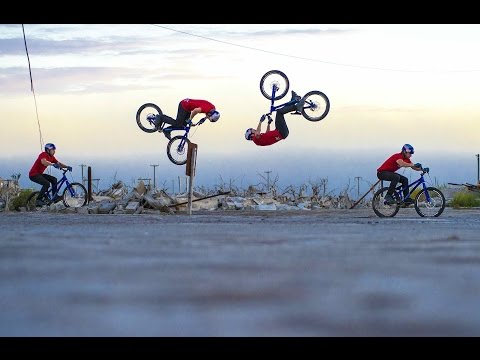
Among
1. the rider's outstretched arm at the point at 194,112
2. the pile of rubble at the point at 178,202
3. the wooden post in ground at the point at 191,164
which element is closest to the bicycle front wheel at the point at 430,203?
the wooden post in ground at the point at 191,164

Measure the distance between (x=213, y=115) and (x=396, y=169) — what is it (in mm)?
5645

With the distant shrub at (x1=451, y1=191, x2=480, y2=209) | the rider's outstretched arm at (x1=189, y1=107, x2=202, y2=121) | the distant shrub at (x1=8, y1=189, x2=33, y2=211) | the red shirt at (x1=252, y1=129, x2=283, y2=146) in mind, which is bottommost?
the distant shrub at (x1=8, y1=189, x2=33, y2=211)

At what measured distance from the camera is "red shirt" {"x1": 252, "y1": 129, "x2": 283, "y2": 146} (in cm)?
2827

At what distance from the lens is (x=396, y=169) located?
1016 inches

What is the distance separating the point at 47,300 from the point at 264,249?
542cm

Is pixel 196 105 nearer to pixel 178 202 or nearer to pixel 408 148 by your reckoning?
pixel 178 202

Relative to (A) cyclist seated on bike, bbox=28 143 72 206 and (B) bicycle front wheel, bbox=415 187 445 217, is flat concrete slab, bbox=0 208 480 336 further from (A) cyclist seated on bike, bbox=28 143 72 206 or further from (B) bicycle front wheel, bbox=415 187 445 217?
(A) cyclist seated on bike, bbox=28 143 72 206

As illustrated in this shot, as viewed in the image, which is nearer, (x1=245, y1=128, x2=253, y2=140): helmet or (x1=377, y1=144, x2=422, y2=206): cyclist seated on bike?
(x1=377, y1=144, x2=422, y2=206): cyclist seated on bike

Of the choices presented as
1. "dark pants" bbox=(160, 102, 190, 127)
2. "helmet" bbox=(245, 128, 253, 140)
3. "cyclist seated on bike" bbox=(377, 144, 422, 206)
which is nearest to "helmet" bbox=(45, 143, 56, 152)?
"dark pants" bbox=(160, 102, 190, 127)

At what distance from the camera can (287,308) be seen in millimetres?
7277

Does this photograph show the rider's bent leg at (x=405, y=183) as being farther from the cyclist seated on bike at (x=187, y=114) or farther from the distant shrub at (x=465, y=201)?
the distant shrub at (x=465, y=201)

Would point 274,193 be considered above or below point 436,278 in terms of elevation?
below

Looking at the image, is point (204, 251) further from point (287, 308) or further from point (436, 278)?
point (287, 308)
